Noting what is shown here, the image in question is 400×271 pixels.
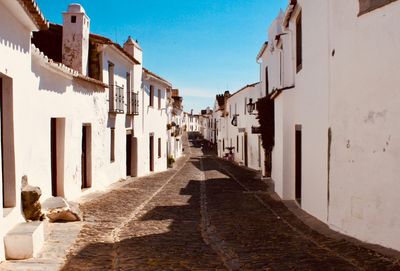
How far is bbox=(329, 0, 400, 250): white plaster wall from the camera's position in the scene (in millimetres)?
6512

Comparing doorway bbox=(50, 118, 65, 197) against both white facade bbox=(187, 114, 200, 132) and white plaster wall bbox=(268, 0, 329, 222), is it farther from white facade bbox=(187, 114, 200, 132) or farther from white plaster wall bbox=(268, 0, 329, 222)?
white facade bbox=(187, 114, 200, 132)

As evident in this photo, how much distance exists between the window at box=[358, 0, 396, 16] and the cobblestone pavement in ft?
12.5

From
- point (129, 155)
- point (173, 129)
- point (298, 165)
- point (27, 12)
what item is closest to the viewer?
point (27, 12)

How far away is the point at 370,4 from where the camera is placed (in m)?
6.98

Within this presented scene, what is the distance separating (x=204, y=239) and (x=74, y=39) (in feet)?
31.1

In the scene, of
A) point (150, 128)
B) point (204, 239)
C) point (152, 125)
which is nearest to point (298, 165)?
point (204, 239)

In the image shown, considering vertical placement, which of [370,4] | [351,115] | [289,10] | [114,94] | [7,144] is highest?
[289,10]

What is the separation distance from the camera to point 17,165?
6574 millimetres

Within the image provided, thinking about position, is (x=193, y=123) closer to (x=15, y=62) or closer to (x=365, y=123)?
(x=365, y=123)

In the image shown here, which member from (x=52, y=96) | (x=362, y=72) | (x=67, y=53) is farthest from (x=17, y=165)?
(x=67, y=53)

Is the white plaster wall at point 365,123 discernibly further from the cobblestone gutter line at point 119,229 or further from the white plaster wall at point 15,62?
the white plaster wall at point 15,62

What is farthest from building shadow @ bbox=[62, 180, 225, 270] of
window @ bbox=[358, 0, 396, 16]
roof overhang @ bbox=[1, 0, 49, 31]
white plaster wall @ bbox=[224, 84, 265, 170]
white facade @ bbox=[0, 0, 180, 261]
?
white plaster wall @ bbox=[224, 84, 265, 170]

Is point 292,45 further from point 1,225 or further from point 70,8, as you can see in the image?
point 1,225

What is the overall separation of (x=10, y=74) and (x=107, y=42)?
9210mm
